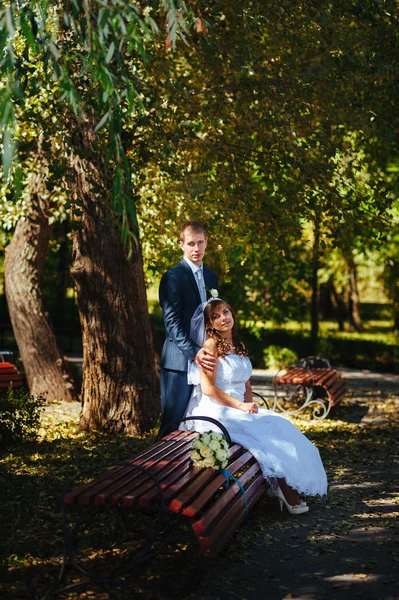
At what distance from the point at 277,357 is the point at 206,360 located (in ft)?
46.8

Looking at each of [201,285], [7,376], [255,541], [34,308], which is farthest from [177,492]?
[34,308]

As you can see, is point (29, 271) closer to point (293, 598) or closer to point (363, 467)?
point (363, 467)

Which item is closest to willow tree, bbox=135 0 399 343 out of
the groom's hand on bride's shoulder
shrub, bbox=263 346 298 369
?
the groom's hand on bride's shoulder

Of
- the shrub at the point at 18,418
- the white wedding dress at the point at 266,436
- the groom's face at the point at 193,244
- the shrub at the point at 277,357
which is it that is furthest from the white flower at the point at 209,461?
the shrub at the point at 277,357

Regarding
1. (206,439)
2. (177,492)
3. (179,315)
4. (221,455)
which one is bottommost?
(177,492)

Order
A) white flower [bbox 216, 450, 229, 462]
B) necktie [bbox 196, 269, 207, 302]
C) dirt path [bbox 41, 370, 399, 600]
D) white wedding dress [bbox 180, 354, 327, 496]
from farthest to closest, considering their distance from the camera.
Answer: necktie [bbox 196, 269, 207, 302], white wedding dress [bbox 180, 354, 327, 496], white flower [bbox 216, 450, 229, 462], dirt path [bbox 41, 370, 399, 600]

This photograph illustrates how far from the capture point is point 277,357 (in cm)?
2072

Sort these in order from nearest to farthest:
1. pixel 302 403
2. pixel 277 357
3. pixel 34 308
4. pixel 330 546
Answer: pixel 330 546 → pixel 34 308 → pixel 302 403 → pixel 277 357

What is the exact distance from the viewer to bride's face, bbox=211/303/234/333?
21.8 feet

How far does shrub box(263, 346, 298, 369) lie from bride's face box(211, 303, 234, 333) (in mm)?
14014

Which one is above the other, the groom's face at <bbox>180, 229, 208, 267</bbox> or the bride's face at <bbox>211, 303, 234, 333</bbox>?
the groom's face at <bbox>180, 229, 208, 267</bbox>

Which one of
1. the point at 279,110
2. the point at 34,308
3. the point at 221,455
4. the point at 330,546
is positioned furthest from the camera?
the point at 34,308

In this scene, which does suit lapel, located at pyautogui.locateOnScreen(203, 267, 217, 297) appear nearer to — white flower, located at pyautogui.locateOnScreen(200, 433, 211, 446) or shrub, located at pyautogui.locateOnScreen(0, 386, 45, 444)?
white flower, located at pyautogui.locateOnScreen(200, 433, 211, 446)

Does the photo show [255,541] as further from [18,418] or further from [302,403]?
[302,403]
